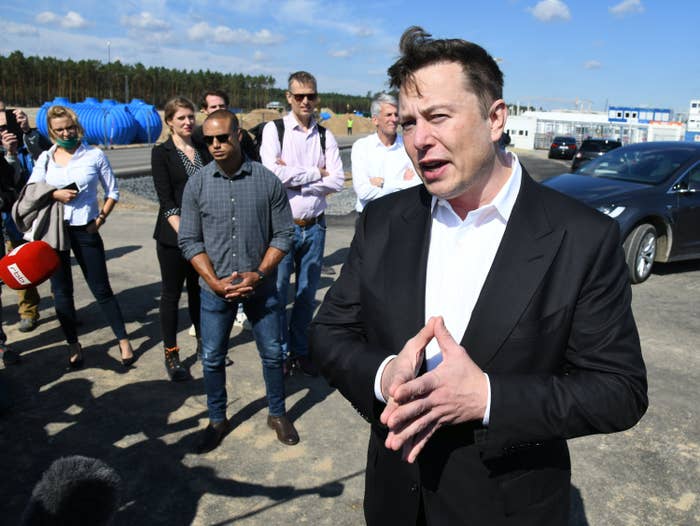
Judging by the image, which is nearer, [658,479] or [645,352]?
[658,479]

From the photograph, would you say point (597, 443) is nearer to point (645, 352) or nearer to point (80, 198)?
point (645, 352)

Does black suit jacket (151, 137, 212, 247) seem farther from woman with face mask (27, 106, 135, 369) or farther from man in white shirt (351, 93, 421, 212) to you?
man in white shirt (351, 93, 421, 212)

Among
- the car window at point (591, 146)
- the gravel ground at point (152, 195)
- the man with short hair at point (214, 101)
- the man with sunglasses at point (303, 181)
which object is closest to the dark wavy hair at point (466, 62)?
the man with sunglasses at point (303, 181)

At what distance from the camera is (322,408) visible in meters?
4.28

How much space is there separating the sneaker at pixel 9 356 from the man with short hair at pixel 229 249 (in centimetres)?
223

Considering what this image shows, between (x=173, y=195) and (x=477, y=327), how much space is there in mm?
3631

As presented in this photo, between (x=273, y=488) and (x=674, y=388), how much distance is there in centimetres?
350

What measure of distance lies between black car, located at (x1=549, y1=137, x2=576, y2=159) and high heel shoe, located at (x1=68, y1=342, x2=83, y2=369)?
3744 cm

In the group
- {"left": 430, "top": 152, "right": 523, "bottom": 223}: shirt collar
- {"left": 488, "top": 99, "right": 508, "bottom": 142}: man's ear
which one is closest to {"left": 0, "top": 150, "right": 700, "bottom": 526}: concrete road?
{"left": 430, "top": 152, "right": 523, "bottom": 223}: shirt collar

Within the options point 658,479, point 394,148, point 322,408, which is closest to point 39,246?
A: point 322,408

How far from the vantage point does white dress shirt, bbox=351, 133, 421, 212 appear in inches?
202

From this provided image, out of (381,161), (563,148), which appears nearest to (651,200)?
(381,161)

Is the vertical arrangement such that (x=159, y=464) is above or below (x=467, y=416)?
below

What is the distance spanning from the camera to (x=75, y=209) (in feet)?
15.2
